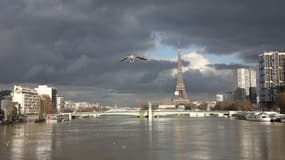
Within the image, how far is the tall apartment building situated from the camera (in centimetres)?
13812

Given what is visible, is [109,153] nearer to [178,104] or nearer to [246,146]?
[246,146]

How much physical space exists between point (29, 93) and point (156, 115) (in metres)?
50.2

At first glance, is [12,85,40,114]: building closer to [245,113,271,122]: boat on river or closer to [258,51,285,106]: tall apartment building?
[245,113,271,122]: boat on river

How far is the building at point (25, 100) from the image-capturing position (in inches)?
5778

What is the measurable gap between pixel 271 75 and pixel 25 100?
3123 inches

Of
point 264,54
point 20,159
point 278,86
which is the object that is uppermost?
point 264,54

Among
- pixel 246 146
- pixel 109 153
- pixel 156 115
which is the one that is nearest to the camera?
pixel 109 153

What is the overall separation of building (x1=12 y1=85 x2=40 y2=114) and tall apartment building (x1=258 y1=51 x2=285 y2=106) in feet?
248

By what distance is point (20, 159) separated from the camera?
87.6 ft

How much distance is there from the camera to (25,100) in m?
151

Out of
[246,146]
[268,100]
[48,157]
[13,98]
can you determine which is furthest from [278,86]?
[48,157]

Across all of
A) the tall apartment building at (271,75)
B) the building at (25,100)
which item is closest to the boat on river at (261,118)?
the tall apartment building at (271,75)

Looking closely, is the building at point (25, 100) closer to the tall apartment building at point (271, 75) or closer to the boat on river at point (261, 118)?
the boat on river at point (261, 118)

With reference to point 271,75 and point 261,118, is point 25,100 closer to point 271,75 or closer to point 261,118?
point 271,75
